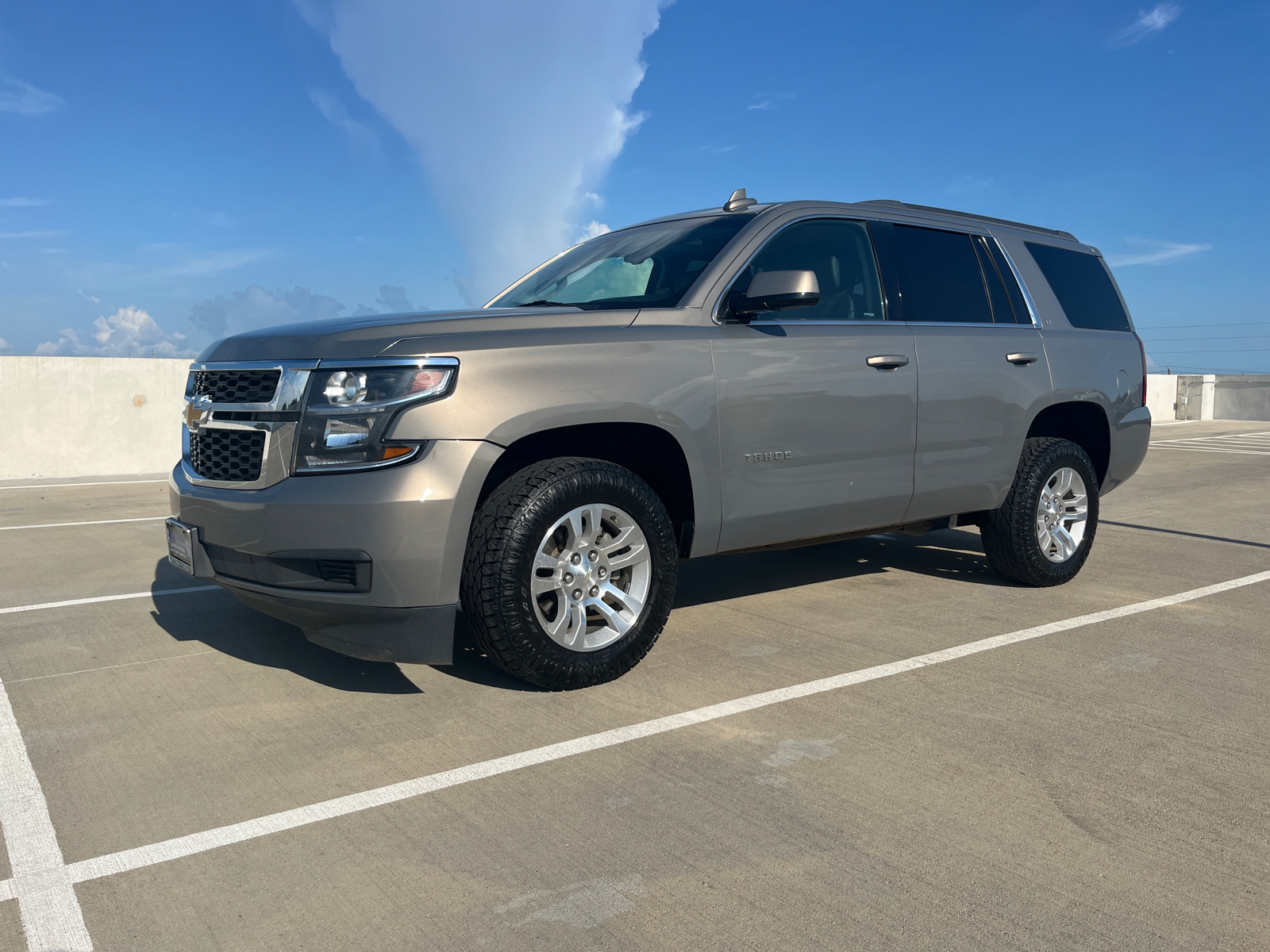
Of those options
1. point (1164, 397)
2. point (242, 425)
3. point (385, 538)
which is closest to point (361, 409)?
point (385, 538)

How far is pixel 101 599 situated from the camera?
5.64m

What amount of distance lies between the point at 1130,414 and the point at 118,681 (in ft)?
18.5

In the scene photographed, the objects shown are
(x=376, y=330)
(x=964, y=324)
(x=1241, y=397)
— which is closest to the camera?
(x=376, y=330)

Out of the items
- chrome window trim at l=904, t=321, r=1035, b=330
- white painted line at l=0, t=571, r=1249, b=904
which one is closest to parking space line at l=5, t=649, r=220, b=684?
white painted line at l=0, t=571, r=1249, b=904

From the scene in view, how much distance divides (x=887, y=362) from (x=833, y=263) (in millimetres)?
550

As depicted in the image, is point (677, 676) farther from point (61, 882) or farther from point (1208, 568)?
point (1208, 568)

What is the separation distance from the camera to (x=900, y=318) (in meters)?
4.95

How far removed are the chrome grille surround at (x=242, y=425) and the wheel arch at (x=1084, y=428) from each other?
4146mm

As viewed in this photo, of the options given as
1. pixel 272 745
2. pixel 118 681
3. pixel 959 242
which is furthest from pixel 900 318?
pixel 118 681

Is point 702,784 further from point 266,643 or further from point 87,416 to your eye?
point 87,416

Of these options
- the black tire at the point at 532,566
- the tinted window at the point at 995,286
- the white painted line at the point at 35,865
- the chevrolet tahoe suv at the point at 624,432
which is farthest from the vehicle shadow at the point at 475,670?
the tinted window at the point at 995,286

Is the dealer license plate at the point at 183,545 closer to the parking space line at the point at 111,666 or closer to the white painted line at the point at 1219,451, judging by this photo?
the parking space line at the point at 111,666

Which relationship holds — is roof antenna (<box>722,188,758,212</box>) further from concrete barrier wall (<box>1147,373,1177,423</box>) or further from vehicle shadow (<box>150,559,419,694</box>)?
concrete barrier wall (<box>1147,373,1177,423</box>)

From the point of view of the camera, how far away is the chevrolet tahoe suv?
3439 millimetres
